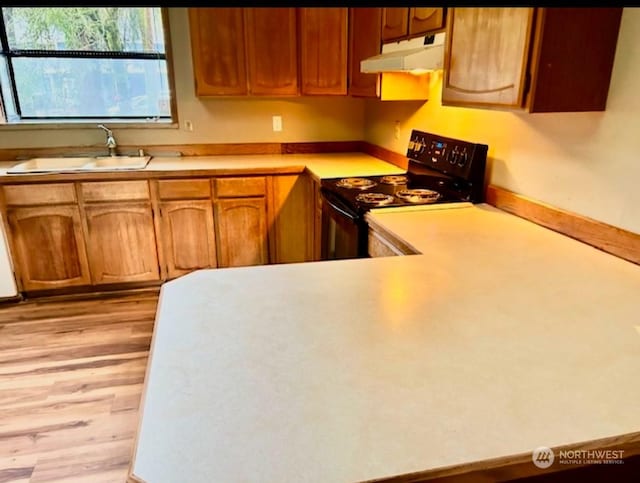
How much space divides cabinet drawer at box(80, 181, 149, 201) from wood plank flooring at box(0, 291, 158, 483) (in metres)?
0.72

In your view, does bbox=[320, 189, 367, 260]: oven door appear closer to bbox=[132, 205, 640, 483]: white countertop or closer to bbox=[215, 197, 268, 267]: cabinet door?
bbox=[132, 205, 640, 483]: white countertop

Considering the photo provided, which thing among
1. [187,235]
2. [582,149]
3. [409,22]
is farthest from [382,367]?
[187,235]

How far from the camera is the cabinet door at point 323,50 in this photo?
10.1 ft

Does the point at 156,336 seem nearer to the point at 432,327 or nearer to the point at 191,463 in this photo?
the point at 191,463

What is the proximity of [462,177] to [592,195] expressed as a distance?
25.8 inches

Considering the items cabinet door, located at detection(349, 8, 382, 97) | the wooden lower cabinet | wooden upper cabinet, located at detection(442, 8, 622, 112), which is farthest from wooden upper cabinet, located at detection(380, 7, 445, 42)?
the wooden lower cabinet

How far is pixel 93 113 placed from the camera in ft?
11.3

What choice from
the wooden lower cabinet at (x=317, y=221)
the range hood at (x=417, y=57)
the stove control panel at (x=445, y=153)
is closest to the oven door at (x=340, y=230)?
the wooden lower cabinet at (x=317, y=221)

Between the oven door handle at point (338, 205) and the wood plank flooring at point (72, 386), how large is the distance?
1250 mm

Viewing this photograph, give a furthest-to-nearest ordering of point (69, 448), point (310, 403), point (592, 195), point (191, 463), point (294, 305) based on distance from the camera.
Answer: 1. point (69, 448)
2. point (592, 195)
3. point (294, 305)
4. point (310, 403)
5. point (191, 463)

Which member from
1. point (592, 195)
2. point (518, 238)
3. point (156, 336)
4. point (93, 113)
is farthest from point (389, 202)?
point (93, 113)

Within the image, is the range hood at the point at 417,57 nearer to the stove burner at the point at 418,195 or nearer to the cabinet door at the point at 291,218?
the stove burner at the point at 418,195

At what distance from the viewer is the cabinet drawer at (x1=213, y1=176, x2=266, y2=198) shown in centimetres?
309

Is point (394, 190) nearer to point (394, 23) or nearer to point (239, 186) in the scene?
point (394, 23)
